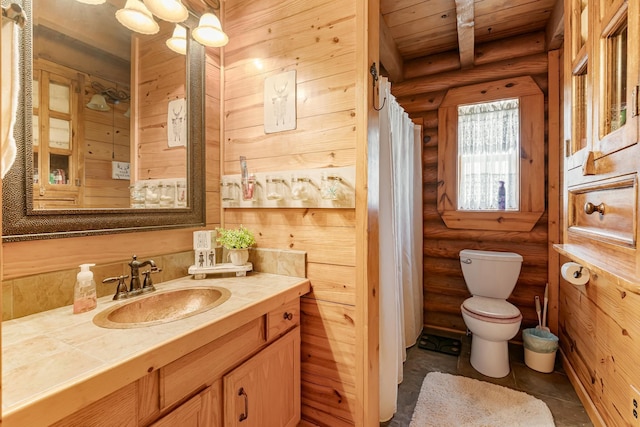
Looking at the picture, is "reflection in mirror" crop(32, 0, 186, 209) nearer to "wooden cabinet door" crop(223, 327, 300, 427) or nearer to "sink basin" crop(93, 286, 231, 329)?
"sink basin" crop(93, 286, 231, 329)

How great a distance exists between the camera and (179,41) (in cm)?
157

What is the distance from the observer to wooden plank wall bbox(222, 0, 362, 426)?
1.44 metres

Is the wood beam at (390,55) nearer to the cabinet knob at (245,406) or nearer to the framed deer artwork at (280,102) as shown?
the framed deer artwork at (280,102)

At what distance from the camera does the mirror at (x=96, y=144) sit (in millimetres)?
1049

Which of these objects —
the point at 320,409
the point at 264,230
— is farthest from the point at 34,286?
the point at 320,409

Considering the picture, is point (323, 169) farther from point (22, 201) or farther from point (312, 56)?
point (22, 201)

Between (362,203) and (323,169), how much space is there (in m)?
0.27

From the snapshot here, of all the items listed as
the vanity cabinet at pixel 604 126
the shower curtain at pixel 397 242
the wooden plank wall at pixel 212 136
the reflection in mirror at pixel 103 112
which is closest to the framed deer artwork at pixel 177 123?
the reflection in mirror at pixel 103 112

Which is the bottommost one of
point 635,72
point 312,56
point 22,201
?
point 22,201

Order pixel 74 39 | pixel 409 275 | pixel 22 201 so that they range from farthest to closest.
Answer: pixel 409 275 → pixel 74 39 → pixel 22 201

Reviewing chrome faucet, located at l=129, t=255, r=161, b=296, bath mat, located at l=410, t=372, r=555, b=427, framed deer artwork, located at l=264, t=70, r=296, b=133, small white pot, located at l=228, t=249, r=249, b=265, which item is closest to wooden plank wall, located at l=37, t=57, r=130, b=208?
chrome faucet, located at l=129, t=255, r=161, b=296

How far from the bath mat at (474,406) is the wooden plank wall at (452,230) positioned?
828mm

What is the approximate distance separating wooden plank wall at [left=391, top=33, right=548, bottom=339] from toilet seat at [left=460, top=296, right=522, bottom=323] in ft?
1.46

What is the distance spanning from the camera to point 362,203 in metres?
1.40
